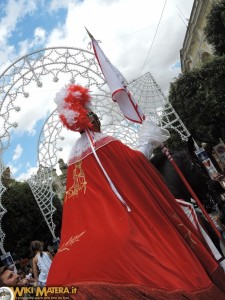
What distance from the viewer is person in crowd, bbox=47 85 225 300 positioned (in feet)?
8.69

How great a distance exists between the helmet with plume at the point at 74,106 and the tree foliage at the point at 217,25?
1621cm

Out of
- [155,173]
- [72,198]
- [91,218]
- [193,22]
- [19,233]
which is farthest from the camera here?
[193,22]

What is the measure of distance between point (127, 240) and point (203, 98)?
20777 millimetres

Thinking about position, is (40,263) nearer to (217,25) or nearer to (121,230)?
(121,230)

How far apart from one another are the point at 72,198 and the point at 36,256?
602cm

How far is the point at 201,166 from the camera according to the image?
472cm

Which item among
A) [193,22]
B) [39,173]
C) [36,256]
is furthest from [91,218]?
[193,22]

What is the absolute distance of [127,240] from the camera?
9.18 feet

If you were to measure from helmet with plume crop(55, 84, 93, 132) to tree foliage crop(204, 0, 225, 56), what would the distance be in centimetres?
1621

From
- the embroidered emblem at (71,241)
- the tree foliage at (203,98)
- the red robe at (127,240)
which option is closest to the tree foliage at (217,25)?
the tree foliage at (203,98)

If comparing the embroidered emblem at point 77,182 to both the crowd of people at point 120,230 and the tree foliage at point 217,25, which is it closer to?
the crowd of people at point 120,230

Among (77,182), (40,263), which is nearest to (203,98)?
(40,263)

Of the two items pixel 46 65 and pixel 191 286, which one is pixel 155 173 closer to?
pixel 191 286

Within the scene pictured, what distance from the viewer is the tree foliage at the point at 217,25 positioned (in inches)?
734
